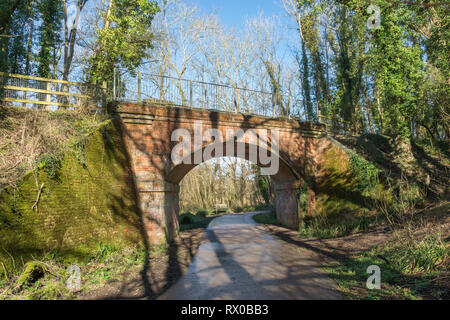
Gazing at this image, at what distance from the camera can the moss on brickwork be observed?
5457mm

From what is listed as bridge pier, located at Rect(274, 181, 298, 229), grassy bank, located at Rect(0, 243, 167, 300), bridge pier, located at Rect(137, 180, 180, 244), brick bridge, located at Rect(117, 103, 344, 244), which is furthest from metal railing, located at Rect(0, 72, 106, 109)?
bridge pier, located at Rect(274, 181, 298, 229)

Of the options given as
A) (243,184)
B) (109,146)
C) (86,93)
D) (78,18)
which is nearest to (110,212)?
(109,146)

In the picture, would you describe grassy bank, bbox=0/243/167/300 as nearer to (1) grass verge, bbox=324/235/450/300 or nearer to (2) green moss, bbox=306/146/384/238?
(1) grass verge, bbox=324/235/450/300

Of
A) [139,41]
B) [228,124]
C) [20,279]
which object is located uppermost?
[139,41]

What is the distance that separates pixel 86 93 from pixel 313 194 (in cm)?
1035

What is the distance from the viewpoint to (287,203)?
13.6 m

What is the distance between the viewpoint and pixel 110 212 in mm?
8055

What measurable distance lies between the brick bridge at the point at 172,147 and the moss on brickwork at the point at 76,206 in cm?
49

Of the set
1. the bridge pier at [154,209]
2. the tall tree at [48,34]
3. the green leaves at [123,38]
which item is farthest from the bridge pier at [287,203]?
the tall tree at [48,34]

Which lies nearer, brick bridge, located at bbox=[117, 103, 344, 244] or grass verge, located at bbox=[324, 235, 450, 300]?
grass verge, located at bbox=[324, 235, 450, 300]

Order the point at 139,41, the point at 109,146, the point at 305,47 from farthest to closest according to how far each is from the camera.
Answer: the point at 305,47, the point at 139,41, the point at 109,146

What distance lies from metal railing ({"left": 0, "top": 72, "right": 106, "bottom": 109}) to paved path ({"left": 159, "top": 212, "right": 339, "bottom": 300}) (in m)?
7.02

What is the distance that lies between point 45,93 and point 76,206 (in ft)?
18.6
